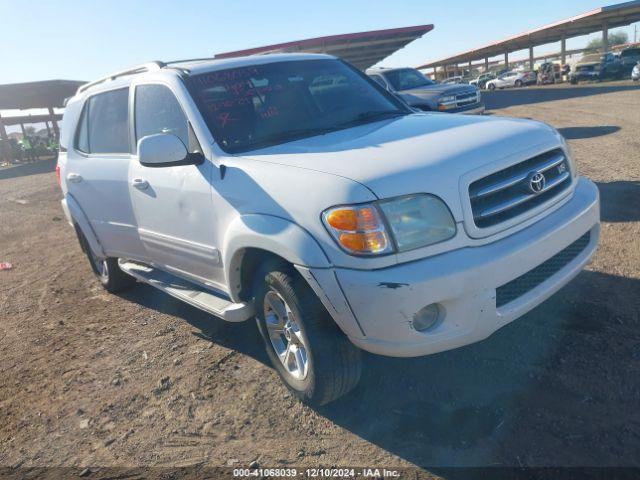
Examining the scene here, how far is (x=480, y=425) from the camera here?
2.75m

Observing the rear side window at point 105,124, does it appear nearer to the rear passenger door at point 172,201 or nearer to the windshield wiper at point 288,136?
the rear passenger door at point 172,201

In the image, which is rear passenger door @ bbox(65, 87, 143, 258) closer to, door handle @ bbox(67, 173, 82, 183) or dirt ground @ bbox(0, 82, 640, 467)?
door handle @ bbox(67, 173, 82, 183)

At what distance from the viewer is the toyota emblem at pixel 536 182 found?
2902mm

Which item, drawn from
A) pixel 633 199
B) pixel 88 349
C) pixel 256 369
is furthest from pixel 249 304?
pixel 633 199

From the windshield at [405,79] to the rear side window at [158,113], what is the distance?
883cm

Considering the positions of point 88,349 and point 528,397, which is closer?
point 528,397

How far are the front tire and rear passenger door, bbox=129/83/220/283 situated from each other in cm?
59

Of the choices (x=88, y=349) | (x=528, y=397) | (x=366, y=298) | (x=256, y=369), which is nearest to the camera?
(x=366, y=298)

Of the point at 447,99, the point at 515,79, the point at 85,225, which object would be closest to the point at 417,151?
the point at 85,225

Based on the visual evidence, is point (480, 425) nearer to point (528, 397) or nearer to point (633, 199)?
point (528, 397)

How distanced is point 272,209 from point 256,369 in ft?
4.41

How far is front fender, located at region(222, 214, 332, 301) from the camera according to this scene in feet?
8.61

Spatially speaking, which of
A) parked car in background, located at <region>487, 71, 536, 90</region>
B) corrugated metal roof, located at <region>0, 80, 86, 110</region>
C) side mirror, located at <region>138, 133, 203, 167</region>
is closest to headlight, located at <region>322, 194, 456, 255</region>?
side mirror, located at <region>138, 133, 203, 167</region>

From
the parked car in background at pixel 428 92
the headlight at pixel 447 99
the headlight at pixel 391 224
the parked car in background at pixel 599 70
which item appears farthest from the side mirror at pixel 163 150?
the parked car in background at pixel 599 70
